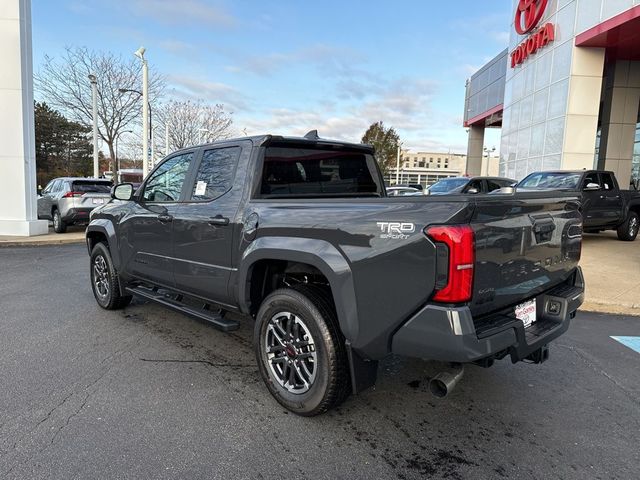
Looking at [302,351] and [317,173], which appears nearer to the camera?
[302,351]

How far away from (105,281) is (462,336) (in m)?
4.74

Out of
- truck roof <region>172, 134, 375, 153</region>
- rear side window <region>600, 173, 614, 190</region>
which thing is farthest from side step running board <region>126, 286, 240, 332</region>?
rear side window <region>600, 173, 614, 190</region>

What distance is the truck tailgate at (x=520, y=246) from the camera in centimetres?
248

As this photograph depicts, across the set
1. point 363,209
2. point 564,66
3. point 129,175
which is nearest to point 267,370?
point 363,209

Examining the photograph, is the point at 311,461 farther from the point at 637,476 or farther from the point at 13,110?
the point at 13,110

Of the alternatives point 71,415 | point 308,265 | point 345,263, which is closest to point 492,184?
point 308,265

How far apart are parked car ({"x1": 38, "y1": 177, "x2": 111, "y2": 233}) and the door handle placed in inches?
418

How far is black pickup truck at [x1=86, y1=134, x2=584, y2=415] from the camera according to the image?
2418mm

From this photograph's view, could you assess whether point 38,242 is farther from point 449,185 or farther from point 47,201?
point 449,185

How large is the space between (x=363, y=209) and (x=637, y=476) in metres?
2.15

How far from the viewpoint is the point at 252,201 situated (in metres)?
3.54

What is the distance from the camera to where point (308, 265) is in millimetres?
3156

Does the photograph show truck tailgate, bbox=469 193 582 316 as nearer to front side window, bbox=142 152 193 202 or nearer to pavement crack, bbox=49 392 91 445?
pavement crack, bbox=49 392 91 445

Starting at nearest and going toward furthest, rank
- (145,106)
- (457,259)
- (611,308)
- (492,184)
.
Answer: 1. (457,259)
2. (611,308)
3. (492,184)
4. (145,106)
